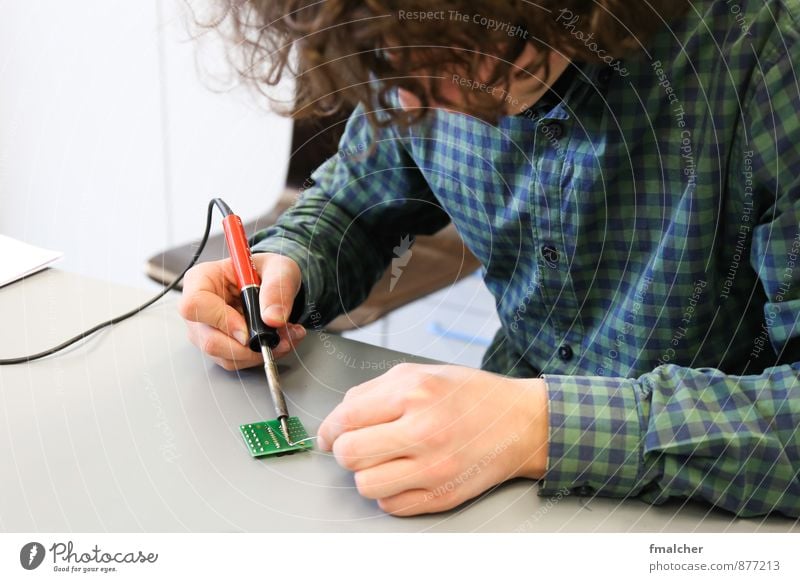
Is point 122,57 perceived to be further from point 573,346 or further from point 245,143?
point 573,346

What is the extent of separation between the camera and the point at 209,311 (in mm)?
656

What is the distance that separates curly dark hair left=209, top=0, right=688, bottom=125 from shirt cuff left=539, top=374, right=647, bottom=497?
22 cm

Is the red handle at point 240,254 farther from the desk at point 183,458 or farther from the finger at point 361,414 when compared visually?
the finger at point 361,414

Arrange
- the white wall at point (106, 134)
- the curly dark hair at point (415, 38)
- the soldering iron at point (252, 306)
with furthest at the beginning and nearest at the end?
the white wall at point (106, 134)
the soldering iron at point (252, 306)
the curly dark hair at point (415, 38)

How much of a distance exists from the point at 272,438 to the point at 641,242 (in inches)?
13.5

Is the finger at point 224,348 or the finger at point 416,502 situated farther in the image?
the finger at point 224,348

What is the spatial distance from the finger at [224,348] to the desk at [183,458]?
0.01 m

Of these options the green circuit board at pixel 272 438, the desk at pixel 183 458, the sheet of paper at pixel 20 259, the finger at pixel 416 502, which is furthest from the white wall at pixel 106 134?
the finger at pixel 416 502

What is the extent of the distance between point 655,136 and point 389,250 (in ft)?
1.22

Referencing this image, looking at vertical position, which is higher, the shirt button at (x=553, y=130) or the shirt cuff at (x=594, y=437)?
the shirt button at (x=553, y=130)

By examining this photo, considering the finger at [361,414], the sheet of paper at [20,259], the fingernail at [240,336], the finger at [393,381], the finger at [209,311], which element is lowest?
the finger at [361,414]

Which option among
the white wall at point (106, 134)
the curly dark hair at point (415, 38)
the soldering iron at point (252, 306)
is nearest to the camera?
the curly dark hair at point (415, 38)

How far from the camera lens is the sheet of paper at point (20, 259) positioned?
781 mm

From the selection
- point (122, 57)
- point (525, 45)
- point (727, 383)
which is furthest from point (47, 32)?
point (727, 383)
